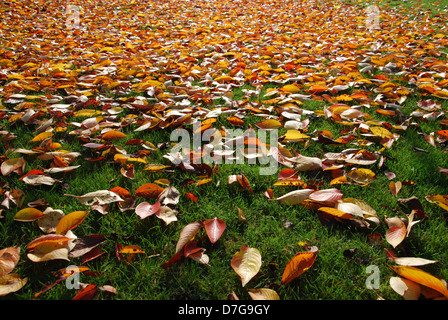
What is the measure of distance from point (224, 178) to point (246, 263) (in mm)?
664

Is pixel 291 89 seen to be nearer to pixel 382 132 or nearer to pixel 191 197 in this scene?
pixel 382 132

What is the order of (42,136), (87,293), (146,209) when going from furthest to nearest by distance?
(42,136) → (146,209) → (87,293)

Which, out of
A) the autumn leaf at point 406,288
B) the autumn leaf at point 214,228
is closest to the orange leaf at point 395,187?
the autumn leaf at point 406,288

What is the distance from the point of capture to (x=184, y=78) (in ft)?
10.6

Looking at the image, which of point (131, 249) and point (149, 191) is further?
point (149, 191)

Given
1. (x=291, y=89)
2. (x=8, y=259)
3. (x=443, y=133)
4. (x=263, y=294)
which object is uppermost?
(x=291, y=89)

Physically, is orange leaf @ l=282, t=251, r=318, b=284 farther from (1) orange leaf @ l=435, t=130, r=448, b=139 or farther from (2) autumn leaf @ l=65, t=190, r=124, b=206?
(1) orange leaf @ l=435, t=130, r=448, b=139

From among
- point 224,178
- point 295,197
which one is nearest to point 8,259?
point 224,178

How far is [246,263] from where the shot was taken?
1.25 meters

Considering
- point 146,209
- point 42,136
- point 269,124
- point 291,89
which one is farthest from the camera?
point 291,89

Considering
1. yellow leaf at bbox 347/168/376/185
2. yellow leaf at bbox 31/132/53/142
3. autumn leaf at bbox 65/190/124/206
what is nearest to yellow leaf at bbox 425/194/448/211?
yellow leaf at bbox 347/168/376/185

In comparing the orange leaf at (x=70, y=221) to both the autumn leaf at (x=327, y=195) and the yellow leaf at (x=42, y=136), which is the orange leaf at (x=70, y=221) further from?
the autumn leaf at (x=327, y=195)

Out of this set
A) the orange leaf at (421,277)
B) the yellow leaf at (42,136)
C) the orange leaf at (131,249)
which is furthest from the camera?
the yellow leaf at (42,136)

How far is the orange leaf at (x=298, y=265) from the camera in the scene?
1206 mm
